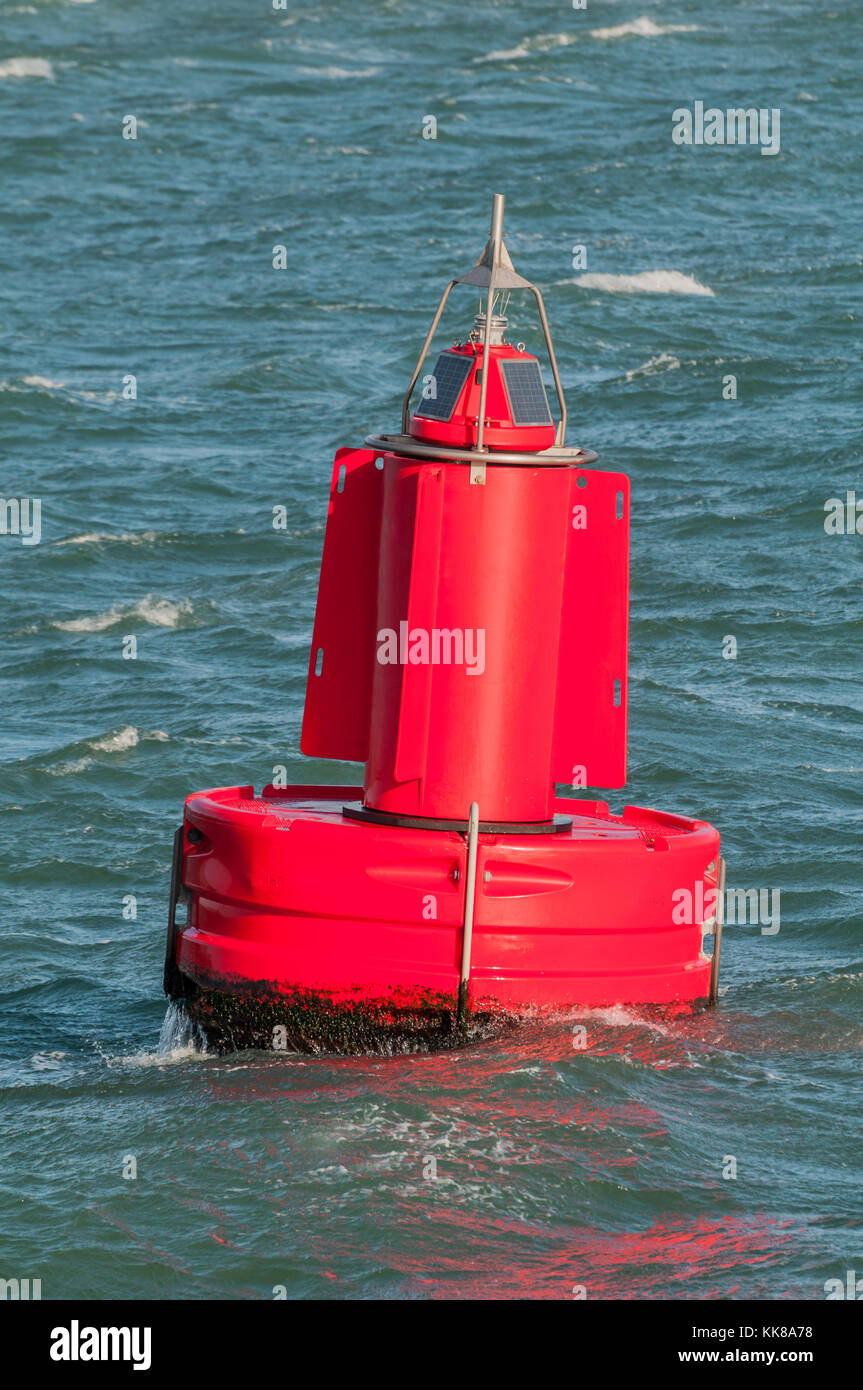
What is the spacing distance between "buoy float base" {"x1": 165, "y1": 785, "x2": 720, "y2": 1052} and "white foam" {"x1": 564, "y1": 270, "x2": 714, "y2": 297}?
2523cm

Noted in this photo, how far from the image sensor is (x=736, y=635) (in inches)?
787

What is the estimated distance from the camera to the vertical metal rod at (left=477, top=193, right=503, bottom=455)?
9898 millimetres

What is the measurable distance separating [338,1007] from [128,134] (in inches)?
1608

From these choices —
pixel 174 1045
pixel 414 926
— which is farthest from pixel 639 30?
pixel 414 926

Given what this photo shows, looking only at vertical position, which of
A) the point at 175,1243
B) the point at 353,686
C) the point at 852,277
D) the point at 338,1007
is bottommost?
the point at 175,1243

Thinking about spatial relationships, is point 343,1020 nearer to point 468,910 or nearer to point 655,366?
point 468,910

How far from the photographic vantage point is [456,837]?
10047 millimetres

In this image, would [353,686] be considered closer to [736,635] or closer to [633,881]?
Result: [633,881]

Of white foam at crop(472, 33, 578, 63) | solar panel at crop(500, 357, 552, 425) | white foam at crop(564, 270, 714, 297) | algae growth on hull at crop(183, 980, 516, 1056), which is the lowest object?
algae growth on hull at crop(183, 980, 516, 1056)

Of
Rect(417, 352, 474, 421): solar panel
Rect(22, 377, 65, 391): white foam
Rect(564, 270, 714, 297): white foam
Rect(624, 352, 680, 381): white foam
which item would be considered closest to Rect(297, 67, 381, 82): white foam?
Rect(564, 270, 714, 297): white foam

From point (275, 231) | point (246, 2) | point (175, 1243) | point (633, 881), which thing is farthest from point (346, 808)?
point (246, 2)

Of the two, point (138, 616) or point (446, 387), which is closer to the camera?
point (446, 387)

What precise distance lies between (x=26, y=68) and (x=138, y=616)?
3887 centimetres

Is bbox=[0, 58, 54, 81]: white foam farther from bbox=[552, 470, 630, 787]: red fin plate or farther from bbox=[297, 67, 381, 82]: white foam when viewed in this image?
bbox=[552, 470, 630, 787]: red fin plate
